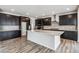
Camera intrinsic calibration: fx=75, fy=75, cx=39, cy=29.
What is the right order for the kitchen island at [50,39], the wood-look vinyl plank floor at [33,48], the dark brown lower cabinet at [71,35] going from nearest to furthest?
the wood-look vinyl plank floor at [33,48], the kitchen island at [50,39], the dark brown lower cabinet at [71,35]

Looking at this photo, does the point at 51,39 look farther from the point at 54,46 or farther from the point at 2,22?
the point at 2,22

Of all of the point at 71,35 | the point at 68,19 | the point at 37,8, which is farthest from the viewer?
the point at 68,19

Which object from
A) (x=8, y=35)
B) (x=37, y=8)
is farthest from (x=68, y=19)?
(x=8, y=35)

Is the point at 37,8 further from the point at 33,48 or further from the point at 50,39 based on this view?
the point at 33,48

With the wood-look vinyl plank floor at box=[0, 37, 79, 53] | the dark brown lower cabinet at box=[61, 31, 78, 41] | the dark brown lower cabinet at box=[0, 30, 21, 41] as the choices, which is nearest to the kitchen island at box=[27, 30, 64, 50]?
the wood-look vinyl plank floor at box=[0, 37, 79, 53]

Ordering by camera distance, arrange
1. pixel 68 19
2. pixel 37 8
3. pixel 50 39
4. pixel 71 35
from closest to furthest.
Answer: pixel 50 39 → pixel 37 8 → pixel 71 35 → pixel 68 19

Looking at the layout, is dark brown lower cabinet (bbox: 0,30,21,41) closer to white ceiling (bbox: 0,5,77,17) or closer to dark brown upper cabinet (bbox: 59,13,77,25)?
white ceiling (bbox: 0,5,77,17)

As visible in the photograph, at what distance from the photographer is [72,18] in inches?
247


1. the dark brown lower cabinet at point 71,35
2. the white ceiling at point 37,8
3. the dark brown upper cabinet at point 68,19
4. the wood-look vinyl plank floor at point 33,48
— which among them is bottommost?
the wood-look vinyl plank floor at point 33,48

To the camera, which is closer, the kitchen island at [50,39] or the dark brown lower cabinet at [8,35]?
the kitchen island at [50,39]

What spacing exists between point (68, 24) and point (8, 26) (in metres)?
5.25

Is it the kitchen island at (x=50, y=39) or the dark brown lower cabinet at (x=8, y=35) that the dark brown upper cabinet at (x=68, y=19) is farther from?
the dark brown lower cabinet at (x=8, y=35)

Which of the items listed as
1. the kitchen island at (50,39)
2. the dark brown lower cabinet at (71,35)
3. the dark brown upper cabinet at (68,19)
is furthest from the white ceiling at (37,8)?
A: the dark brown lower cabinet at (71,35)
